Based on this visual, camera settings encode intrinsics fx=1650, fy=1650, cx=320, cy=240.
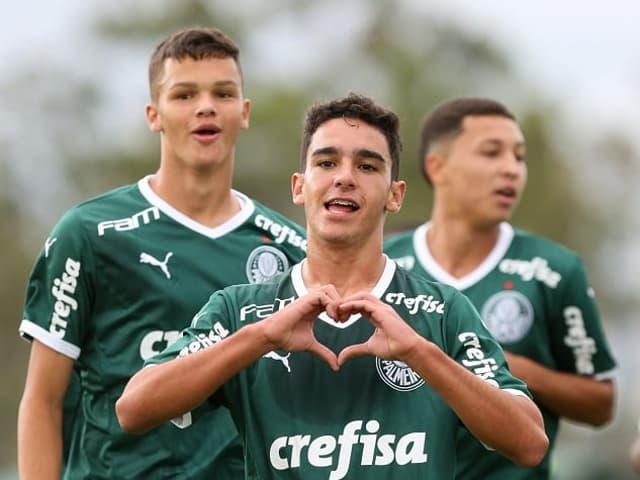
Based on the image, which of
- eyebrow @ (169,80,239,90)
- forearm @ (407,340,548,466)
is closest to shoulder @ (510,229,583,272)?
eyebrow @ (169,80,239,90)

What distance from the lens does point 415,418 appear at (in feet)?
18.9

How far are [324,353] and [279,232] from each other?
191 centimetres

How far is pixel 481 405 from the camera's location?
5.39 meters

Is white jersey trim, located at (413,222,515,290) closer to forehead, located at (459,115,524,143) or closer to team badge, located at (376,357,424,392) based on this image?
forehead, located at (459,115,524,143)

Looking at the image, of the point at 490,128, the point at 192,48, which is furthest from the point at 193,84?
the point at 490,128

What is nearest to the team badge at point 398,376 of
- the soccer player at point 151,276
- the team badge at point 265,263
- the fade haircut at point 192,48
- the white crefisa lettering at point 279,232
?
the soccer player at point 151,276

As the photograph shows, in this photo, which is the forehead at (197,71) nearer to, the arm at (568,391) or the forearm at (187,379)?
the forearm at (187,379)

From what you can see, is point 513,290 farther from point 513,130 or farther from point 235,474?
point 235,474

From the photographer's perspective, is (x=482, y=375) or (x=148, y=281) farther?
(x=148, y=281)

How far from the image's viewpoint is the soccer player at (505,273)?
8383 millimetres

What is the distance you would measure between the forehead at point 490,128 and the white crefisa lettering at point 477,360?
350cm

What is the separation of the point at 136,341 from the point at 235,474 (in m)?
0.69

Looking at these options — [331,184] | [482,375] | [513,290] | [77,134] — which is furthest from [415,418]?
[77,134]

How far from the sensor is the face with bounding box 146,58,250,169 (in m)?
7.07
